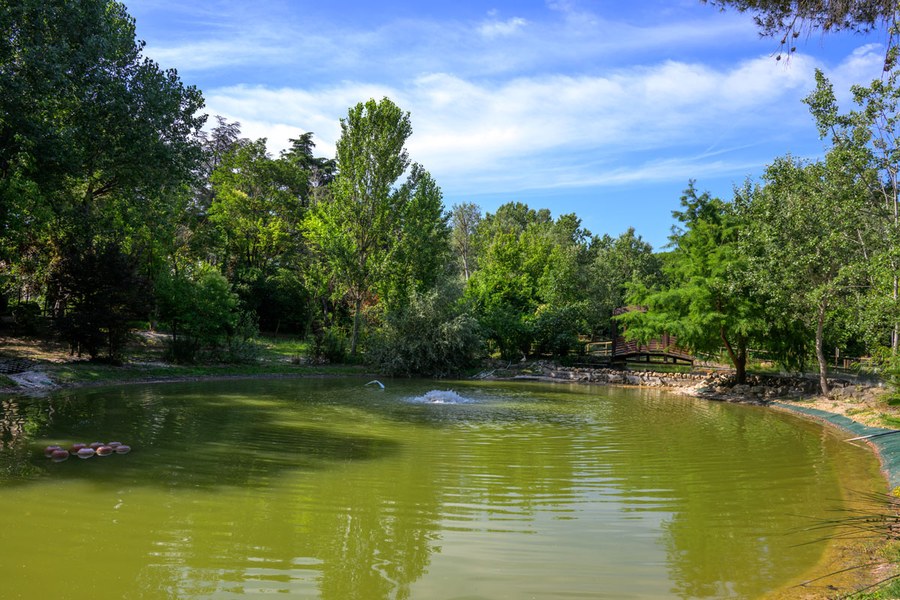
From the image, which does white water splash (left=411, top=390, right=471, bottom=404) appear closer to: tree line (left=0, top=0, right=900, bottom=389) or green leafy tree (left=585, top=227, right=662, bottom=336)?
tree line (left=0, top=0, right=900, bottom=389)

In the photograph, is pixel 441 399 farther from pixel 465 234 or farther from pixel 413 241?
pixel 465 234

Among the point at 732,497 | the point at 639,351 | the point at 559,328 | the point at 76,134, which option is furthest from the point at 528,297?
the point at 732,497

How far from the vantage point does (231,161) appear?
39.5 metres

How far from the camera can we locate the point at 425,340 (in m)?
27.6

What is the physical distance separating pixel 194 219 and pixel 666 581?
3722cm

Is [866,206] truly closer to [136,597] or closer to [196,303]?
[136,597]

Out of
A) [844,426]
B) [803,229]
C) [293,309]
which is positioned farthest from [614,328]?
[293,309]

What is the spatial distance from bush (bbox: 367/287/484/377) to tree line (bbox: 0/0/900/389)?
0.07 meters

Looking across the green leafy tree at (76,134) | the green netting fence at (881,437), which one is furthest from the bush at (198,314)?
the green netting fence at (881,437)

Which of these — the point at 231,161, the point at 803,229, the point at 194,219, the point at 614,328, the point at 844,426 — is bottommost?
the point at 844,426

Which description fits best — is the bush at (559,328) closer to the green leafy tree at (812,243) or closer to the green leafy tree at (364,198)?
the green leafy tree at (364,198)

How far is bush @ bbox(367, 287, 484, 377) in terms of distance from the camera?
2738 cm

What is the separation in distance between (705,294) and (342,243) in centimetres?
1712

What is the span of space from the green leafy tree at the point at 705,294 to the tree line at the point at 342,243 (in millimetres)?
89
